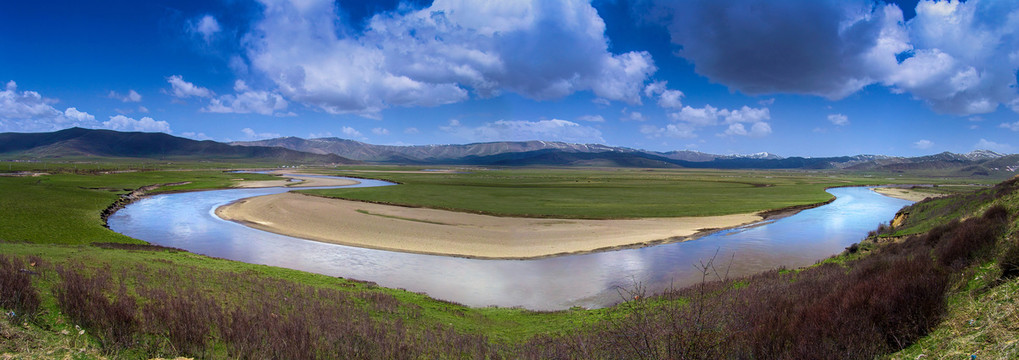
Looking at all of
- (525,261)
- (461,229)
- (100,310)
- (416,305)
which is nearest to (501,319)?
(416,305)

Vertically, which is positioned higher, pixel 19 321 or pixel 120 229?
pixel 19 321

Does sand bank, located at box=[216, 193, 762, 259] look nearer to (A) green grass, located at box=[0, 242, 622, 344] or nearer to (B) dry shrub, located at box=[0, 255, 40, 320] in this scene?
(A) green grass, located at box=[0, 242, 622, 344]

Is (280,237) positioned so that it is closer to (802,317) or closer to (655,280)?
(655,280)

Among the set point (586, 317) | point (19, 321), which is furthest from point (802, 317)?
point (19, 321)

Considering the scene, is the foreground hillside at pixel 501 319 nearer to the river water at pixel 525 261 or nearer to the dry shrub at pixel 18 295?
the dry shrub at pixel 18 295

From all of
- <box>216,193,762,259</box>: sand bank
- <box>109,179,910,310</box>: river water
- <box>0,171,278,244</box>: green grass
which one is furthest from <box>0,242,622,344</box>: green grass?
<box>216,193,762,259</box>: sand bank

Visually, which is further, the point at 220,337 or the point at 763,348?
the point at 220,337
